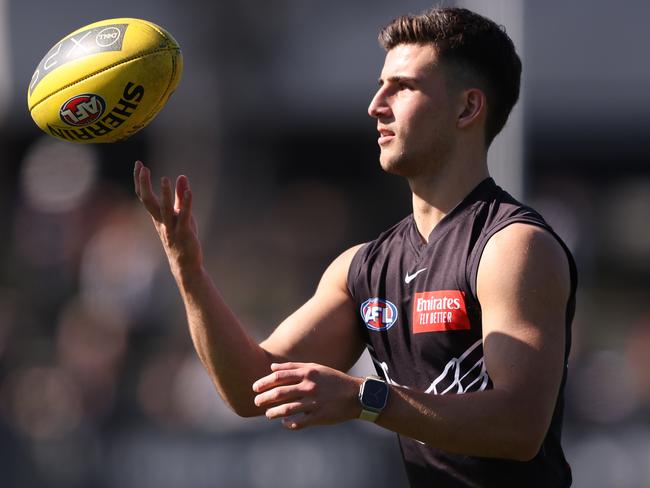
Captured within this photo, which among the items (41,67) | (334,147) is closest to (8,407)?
(41,67)

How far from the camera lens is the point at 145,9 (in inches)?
626

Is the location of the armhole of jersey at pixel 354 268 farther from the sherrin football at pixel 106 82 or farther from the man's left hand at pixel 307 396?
the man's left hand at pixel 307 396

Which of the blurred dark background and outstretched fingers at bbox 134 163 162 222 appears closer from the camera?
outstretched fingers at bbox 134 163 162 222

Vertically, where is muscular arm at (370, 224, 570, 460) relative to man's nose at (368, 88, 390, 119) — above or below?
below

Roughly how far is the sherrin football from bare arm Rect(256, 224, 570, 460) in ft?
5.50

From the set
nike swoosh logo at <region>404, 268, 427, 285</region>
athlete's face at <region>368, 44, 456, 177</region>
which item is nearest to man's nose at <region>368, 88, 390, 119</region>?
athlete's face at <region>368, 44, 456, 177</region>

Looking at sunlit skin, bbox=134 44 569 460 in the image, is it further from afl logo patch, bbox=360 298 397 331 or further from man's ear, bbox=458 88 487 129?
afl logo patch, bbox=360 298 397 331

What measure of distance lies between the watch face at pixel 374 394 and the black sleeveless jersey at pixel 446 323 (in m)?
0.67

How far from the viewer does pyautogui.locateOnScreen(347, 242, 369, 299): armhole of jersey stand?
5492 mm

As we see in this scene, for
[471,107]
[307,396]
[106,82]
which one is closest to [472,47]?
[471,107]

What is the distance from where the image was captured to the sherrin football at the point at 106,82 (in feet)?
17.8

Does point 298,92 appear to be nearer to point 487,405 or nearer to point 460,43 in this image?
point 460,43

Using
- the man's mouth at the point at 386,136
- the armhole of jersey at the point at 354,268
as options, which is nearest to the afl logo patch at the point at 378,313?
the armhole of jersey at the point at 354,268

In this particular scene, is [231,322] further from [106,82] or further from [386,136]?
[106,82]
